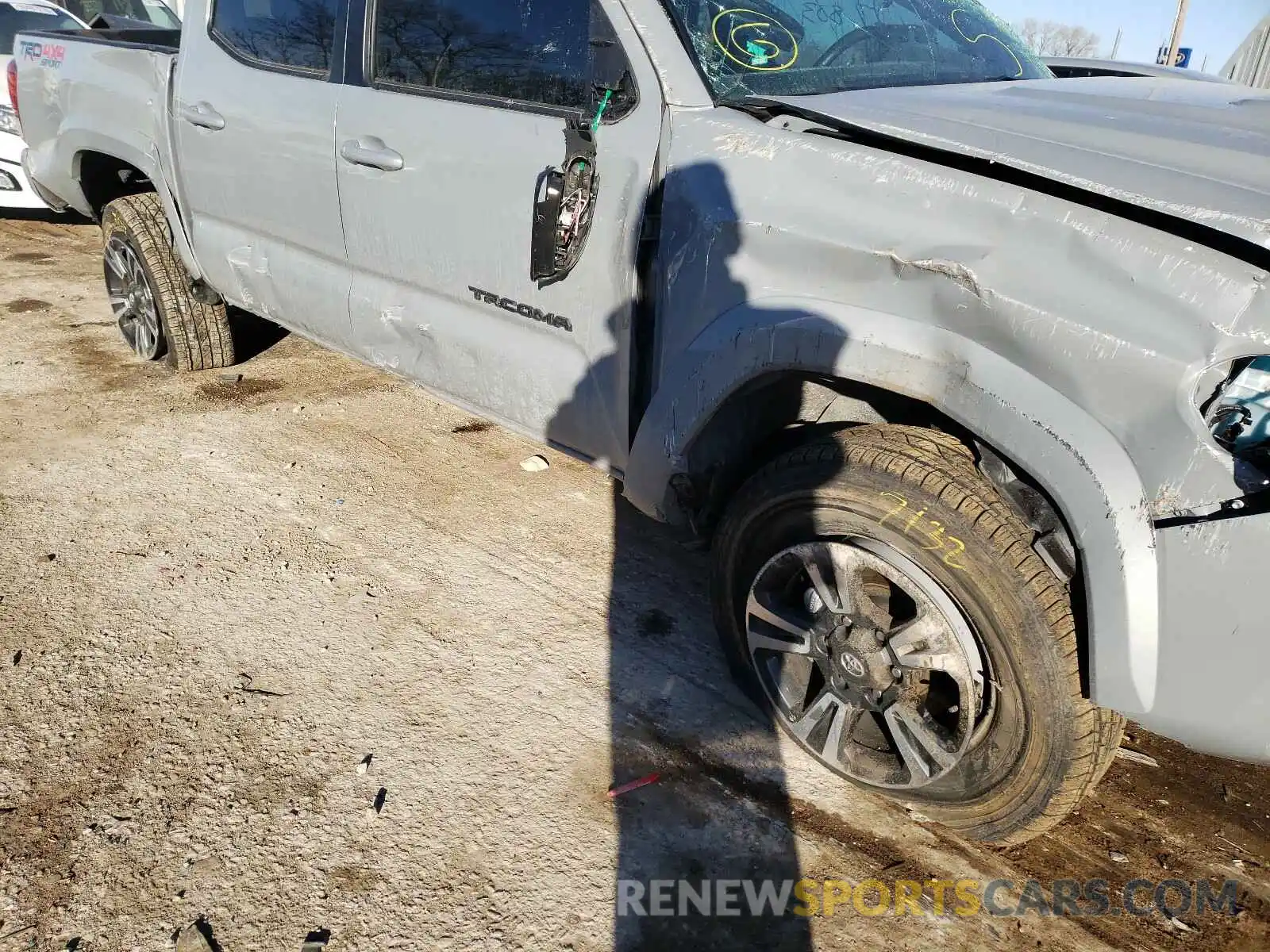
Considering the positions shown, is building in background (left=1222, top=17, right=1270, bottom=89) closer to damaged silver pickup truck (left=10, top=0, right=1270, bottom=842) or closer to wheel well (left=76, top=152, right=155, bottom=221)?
damaged silver pickup truck (left=10, top=0, right=1270, bottom=842)

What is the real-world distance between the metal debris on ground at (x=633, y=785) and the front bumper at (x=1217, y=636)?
112cm

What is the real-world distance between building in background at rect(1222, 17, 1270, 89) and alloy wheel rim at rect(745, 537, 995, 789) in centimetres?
896

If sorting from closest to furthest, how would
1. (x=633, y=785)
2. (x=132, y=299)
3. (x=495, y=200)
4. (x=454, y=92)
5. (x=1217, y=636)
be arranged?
(x=1217, y=636) → (x=633, y=785) → (x=495, y=200) → (x=454, y=92) → (x=132, y=299)

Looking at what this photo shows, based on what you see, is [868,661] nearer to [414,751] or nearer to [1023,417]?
[1023,417]

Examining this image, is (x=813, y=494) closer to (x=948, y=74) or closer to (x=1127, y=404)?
(x=1127, y=404)

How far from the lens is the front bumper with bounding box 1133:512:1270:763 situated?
1511 mm

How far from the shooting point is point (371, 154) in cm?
288

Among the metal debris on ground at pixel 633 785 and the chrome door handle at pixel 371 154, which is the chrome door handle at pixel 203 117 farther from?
the metal debris on ground at pixel 633 785

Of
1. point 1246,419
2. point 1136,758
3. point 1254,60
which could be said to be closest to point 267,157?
point 1246,419

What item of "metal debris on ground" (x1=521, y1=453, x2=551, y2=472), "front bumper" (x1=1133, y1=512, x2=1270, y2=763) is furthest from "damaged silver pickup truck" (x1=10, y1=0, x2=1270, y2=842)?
"metal debris on ground" (x1=521, y1=453, x2=551, y2=472)

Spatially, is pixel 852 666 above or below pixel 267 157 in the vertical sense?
below
